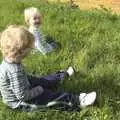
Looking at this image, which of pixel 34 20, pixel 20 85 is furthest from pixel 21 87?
pixel 34 20

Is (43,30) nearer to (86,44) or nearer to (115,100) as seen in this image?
(86,44)

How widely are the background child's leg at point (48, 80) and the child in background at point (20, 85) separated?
37 mm

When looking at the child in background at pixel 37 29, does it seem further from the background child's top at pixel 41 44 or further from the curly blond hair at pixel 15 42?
the curly blond hair at pixel 15 42

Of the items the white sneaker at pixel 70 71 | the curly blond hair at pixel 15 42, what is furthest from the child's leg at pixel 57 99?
the white sneaker at pixel 70 71

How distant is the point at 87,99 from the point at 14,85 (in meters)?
0.79

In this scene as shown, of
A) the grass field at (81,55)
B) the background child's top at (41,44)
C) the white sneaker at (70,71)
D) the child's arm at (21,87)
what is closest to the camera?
the child's arm at (21,87)

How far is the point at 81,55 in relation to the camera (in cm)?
662

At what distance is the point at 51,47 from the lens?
701cm

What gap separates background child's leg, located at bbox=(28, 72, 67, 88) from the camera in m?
5.65

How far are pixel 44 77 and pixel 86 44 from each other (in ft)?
4.72

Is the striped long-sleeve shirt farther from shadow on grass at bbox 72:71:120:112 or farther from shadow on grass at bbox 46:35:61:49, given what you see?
shadow on grass at bbox 46:35:61:49

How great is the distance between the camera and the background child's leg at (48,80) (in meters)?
5.65

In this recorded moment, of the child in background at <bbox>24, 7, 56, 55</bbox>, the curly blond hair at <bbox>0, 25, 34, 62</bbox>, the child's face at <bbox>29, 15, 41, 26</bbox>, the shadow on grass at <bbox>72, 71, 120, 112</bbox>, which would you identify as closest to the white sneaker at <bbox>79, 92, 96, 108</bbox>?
the shadow on grass at <bbox>72, 71, 120, 112</bbox>

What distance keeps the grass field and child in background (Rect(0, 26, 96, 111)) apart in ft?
0.34
